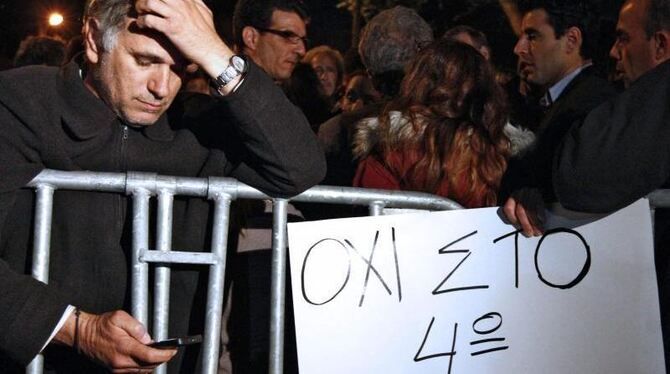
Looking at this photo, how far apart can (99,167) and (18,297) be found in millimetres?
509

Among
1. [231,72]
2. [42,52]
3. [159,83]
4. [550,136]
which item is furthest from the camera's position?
[42,52]

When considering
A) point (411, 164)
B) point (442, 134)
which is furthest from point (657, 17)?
point (411, 164)

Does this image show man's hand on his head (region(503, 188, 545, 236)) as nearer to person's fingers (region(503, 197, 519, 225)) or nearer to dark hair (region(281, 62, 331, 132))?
person's fingers (region(503, 197, 519, 225))

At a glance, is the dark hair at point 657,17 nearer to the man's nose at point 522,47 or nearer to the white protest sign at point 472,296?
the white protest sign at point 472,296

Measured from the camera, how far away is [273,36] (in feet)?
18.4

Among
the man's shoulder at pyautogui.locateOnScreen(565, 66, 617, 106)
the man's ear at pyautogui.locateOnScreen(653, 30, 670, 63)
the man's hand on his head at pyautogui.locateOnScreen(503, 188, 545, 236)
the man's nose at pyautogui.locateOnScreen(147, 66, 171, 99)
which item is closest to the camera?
the man's nose at pyautogui.locateOnScreen(147, 66, 171, 99)

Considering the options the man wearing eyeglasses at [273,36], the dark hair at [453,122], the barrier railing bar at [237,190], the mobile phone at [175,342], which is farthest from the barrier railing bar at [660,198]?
the man wearing eyeglasses at [273,36]

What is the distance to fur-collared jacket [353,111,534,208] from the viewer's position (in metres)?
3.88

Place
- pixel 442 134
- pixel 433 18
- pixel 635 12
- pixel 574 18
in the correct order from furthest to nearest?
pixel 433 18 → pixel 574 18 → pixel 635 12 → pixel 442 134

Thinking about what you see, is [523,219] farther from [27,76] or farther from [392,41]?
[392,41]

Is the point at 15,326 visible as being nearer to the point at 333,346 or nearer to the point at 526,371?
the point at 333,346

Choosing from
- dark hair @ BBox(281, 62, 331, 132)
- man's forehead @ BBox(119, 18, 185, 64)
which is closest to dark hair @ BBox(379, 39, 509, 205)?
man's forehead @ BBox(119, 18, 185, 64)

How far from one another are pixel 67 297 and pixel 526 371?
1516 millimetres

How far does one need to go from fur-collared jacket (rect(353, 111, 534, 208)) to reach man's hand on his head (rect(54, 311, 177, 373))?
1198 millimetres
